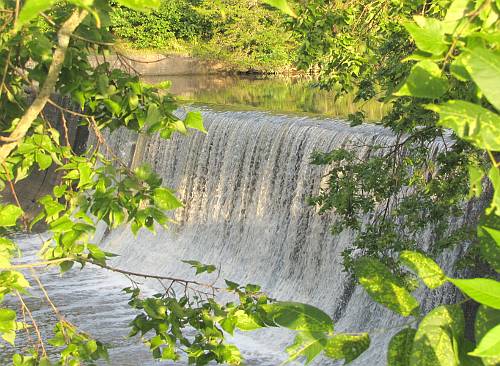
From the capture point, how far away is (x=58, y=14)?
2281 millimetres

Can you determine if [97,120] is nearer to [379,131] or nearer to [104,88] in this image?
[104,88]

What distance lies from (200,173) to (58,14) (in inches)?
390

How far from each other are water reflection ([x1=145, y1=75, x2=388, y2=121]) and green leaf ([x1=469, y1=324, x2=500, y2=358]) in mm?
11750

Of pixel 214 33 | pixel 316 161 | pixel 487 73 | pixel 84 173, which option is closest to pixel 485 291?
pixel 487 73

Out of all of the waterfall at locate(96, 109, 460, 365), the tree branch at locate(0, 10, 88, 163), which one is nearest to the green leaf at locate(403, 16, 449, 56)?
the tree branch at locate(0, 10, 88, 163)

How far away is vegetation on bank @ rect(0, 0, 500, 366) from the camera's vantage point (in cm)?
59

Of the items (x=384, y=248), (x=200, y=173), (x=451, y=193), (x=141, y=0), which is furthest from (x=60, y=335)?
(x=200, y=173)

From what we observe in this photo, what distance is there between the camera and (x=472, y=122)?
1.81 ft

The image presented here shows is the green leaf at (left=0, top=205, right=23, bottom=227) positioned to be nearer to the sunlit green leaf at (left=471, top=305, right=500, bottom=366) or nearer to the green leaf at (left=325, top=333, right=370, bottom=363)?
the green leaf at (left=325, top=333, right=370, bottom=363)

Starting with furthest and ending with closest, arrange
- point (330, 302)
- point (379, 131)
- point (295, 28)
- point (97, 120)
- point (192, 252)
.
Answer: point (192, 252) < point (379, 131) < point (330, 302) < point (295, 28) < point (97, 120)

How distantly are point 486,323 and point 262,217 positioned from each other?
10.2 m

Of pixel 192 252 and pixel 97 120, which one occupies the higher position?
pixel 97 120

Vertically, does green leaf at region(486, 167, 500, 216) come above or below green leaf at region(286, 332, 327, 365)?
above

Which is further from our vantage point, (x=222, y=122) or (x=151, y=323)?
(x=222, y=122)
